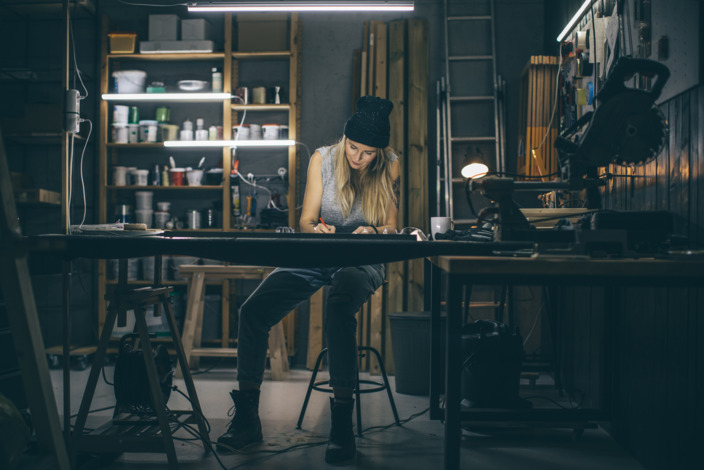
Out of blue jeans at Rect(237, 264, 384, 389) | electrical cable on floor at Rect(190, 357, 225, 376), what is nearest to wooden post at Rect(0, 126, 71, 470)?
blue jeans at Rect(237, 264, 384, 389)

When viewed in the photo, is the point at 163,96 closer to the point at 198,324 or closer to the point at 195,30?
the point at 195,30

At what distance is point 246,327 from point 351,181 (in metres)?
0.99

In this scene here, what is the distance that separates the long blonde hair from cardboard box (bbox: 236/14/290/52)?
73.2 inches

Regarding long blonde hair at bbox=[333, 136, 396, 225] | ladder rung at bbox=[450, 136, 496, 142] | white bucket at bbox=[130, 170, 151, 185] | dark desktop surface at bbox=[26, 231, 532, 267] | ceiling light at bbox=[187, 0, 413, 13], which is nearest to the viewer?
dark desktop surface at bbox=[26, 231, 532, 267]

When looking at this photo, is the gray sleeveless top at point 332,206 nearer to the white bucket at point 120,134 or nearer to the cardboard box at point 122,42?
the white bucket at point 120,134

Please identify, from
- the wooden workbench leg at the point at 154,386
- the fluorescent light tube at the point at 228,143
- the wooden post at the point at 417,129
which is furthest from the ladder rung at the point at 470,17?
the wooden workbench leg at the point at 154,386

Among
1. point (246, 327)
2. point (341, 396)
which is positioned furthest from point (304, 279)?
point (341, 396)

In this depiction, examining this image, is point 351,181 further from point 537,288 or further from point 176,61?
point 176,61

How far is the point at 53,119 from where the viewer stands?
4.34m

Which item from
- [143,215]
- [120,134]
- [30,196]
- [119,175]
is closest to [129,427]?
[30,196]

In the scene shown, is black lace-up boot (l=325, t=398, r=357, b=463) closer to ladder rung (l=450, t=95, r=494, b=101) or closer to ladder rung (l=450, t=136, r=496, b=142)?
ladder rung (l=450, t=136, r=496, b=142)

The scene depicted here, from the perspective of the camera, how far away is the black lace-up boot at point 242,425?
2.40m

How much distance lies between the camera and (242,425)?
242 centimetres

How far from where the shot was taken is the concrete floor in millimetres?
2301
